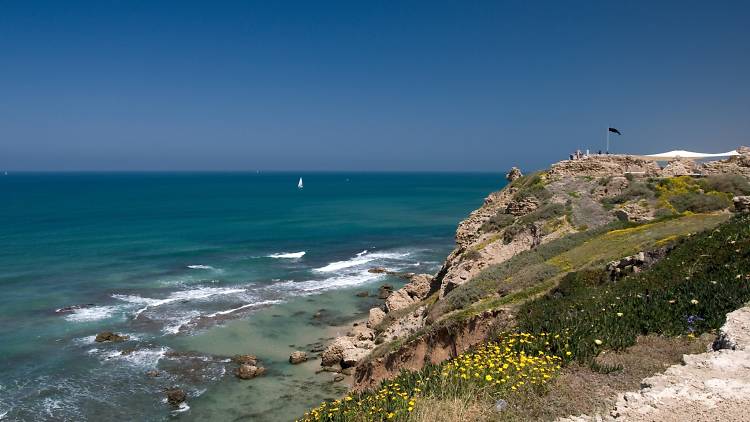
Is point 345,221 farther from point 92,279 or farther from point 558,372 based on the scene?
point 558,372

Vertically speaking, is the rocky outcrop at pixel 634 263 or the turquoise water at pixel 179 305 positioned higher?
the rocky outcrop at pixel 634 263

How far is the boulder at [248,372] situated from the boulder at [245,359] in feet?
2.85

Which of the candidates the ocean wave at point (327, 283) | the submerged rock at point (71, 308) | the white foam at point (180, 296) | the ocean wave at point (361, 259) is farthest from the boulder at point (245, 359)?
the ocean wave at point (361, 259)

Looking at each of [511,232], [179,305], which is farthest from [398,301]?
[179,305]

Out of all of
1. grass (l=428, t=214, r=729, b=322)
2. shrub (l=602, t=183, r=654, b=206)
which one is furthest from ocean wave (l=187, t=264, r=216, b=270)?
shrub (l=602, t=183, r=654, b=206)

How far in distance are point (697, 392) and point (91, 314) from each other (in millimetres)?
35345

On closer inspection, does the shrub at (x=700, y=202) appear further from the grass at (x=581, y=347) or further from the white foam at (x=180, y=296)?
the white foam at (x=180, y=296)

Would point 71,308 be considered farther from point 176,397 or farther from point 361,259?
point 361,259

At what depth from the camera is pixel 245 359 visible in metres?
25.8

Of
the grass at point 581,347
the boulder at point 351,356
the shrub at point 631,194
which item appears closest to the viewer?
the grass at point 581,347

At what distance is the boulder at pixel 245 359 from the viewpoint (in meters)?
25.5

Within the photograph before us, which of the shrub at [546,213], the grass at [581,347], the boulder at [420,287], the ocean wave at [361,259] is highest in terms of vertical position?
the shrub at [546,213]

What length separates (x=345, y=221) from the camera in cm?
8138

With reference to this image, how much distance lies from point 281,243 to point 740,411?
56194 millimetres
